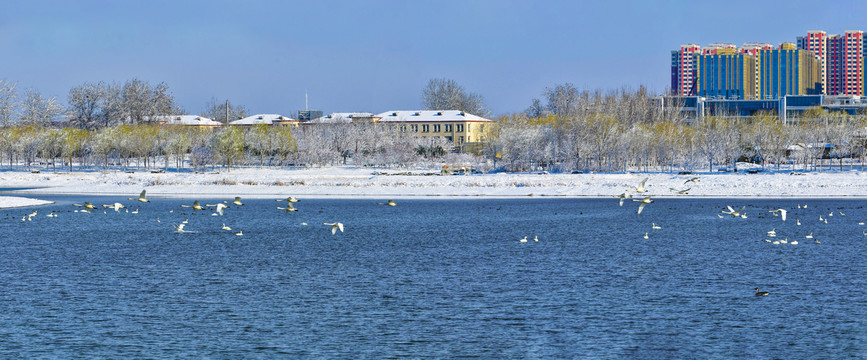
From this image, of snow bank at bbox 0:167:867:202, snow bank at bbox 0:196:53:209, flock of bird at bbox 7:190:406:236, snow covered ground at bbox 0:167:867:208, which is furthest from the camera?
snow bank at bbox 0:167:867:202

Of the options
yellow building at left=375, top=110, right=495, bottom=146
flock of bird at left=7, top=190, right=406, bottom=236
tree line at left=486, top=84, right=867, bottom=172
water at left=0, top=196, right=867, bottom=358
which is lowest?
water at left=0, top=196, right=867, bottom=358

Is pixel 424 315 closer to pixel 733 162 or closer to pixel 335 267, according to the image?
pixel 335 267

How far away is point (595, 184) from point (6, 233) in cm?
4490

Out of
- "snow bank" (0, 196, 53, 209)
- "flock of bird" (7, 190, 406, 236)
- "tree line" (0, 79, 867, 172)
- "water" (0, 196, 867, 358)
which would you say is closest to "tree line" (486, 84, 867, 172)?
"tree line" (0, 79, 867, 172)

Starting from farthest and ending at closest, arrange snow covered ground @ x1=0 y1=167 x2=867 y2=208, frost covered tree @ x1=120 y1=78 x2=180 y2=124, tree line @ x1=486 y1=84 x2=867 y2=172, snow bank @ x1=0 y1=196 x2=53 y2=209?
frost covered tree @ x1=120 y1=78 x2=180 y2=124, tree line @ x1=486 y1=84 x2=867 y2=172, snow covered ground @ x1=0 y1=167 x2=867 y2=208, snow bank @ x1=0 y1=196 x2=53 y2=209

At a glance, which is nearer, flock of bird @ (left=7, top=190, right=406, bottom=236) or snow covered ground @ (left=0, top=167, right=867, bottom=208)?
flock of bird @ (left=7, top=190, right=406, bottom=236)

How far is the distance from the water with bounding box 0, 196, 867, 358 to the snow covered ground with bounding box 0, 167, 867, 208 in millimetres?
24067

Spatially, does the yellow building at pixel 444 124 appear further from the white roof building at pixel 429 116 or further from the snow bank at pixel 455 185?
the snow bank at pixel 455 185

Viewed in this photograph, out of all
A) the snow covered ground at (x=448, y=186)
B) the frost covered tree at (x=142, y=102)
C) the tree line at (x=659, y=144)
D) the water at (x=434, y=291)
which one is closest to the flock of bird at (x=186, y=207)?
the water at (x=434, y=291)

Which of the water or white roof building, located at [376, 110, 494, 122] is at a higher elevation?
white roof building, located at [376, 110, 494, 122]

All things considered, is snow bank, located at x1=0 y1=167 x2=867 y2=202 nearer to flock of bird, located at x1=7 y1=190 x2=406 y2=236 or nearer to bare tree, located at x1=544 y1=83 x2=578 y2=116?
flock of bird, located at x1=7 y1=190 x2=406 y2=236

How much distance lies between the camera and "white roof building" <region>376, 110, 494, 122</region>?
180 metres

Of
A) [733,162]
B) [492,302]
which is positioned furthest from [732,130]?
[492,302]

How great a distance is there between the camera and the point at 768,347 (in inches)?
661
